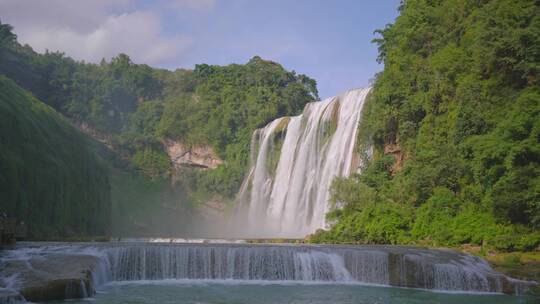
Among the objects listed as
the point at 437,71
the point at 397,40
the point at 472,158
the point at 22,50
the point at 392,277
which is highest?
the point at 22,50

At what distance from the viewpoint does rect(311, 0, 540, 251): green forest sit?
2002cm

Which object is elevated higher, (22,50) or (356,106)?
(22,50)

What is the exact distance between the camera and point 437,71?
89.0 feet

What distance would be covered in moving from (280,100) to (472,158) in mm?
35782

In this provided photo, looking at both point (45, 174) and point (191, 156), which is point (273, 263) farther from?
point (191, 156)

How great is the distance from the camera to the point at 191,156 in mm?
60250

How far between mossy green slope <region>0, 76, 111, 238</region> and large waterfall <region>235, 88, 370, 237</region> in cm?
1203

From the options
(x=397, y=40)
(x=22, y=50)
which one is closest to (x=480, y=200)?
(x=397, y=40)

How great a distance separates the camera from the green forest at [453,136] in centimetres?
2002

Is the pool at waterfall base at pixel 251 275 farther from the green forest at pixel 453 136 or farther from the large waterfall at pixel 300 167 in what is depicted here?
the large waterfall at pixel 300 167

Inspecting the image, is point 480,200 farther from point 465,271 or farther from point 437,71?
point 437,71

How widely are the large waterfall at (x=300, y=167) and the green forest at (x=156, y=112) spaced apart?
6.38 metres

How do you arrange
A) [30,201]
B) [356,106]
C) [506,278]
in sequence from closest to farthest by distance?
[506,278] < [30,201] < [356,106]

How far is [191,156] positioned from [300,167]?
22.3 metres
